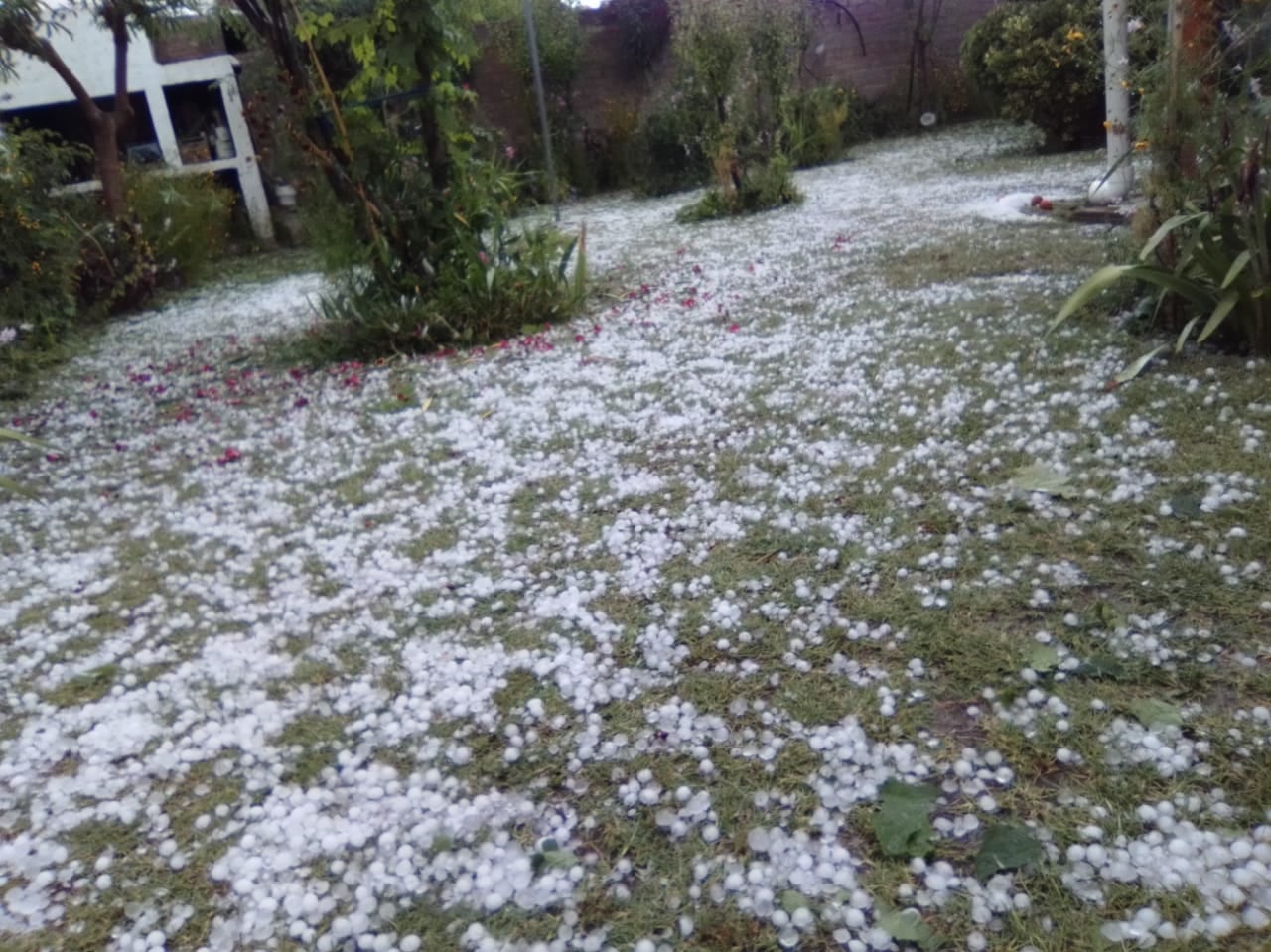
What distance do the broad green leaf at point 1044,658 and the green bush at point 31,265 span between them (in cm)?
442

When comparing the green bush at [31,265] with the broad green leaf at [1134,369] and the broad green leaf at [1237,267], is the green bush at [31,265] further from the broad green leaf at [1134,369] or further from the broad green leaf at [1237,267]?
the broad green leaf at [1237,267]

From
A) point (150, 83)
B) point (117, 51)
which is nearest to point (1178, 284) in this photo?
point (117, 51)

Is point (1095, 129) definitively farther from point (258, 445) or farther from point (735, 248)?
point (258, 445)

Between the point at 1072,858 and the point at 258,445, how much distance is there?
98.5 inches

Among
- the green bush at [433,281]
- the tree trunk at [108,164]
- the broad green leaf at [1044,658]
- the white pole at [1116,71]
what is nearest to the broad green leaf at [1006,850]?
the broad green leaf at [1044,658]

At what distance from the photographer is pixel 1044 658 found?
1.34 meters

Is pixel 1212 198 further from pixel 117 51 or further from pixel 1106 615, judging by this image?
pixel 117 51

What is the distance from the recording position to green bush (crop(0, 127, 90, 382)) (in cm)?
427

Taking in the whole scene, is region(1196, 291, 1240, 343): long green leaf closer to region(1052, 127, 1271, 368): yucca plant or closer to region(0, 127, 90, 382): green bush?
region(1052, 127, 1271, 368): yucca plant

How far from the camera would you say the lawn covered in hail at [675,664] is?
105cm

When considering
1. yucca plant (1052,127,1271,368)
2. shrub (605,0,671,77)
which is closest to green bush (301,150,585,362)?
yucca plant (1052,127,1271,368)

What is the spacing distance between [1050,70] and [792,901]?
7125 mm

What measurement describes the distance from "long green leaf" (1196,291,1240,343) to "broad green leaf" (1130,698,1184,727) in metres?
1.23

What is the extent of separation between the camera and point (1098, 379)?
88.2 inches
